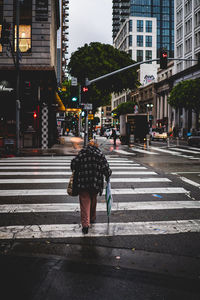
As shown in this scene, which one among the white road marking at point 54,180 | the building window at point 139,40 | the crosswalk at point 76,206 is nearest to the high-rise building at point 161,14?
the building window at point 139,40

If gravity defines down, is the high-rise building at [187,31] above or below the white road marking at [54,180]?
above

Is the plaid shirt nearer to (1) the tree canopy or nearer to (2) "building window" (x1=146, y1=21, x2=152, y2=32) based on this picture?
(1) the tree canopy

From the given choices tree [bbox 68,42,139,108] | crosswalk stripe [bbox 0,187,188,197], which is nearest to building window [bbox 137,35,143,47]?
tree [bbox 68,42,139,108]

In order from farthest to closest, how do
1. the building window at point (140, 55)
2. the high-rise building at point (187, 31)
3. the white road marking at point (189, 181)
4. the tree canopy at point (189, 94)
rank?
the building window at point (140, 55)
the high-rise building at point (187, 31)
the tree canopy at point (189, 94)
the white road marking at point (189, 181)

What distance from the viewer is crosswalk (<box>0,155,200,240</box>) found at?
5738 millimetres

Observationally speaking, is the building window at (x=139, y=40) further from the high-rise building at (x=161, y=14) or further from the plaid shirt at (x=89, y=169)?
the plaid shirt at (x=89, y=169)

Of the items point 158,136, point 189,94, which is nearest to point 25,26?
point 158,136

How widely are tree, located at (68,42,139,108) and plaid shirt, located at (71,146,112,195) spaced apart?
1222 inches

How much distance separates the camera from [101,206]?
7504mm

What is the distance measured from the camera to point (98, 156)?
220 inches

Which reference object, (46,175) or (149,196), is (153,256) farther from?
(46,175)

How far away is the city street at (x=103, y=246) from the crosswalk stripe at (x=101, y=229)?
17 millimetres

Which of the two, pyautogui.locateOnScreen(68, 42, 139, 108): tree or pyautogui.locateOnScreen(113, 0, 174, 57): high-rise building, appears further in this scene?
pyautogui.locateOnScreen(113, 0, 174, 57): high-rise building

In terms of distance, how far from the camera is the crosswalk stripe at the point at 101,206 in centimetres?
707
